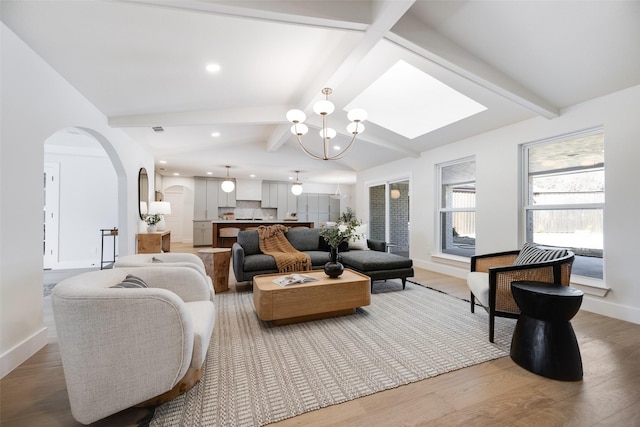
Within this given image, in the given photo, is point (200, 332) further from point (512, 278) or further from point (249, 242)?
point (249, 242)

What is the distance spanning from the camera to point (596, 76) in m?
2.59

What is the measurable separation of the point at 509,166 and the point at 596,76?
1325 millimetres

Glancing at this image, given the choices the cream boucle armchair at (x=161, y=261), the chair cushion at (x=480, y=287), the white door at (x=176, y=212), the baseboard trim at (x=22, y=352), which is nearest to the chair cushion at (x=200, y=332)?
the cream boucle armchair at (x=161, y=261)

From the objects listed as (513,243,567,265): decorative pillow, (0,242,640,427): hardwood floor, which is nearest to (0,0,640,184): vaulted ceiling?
(513,243,567,265): decorative pillow

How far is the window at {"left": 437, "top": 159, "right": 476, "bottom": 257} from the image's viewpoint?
452cm

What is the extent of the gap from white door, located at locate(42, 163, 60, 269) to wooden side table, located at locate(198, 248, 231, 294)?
136 inches

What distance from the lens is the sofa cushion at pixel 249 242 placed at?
409cm

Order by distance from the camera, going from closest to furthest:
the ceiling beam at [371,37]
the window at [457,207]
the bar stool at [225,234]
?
the ceiling beam at [371,37]
the window at [457,207]
the bar stool at [225,234]

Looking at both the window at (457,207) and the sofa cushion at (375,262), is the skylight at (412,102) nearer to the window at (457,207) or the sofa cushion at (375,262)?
the window at (457,207)

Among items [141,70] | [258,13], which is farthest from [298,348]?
[141,70]

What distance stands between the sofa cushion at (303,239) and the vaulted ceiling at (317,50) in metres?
1.95

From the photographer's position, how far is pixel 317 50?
2.71m

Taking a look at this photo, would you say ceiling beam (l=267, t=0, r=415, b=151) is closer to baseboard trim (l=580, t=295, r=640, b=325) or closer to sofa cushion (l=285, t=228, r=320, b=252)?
sofa cushion (l=285, t=228, r=320, b=252)

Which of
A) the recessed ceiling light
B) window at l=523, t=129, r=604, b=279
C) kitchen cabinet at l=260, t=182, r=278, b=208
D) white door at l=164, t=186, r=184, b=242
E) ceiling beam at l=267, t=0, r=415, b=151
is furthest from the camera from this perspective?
kitchen cabinet at l=260, t=182, r=278, b=208
